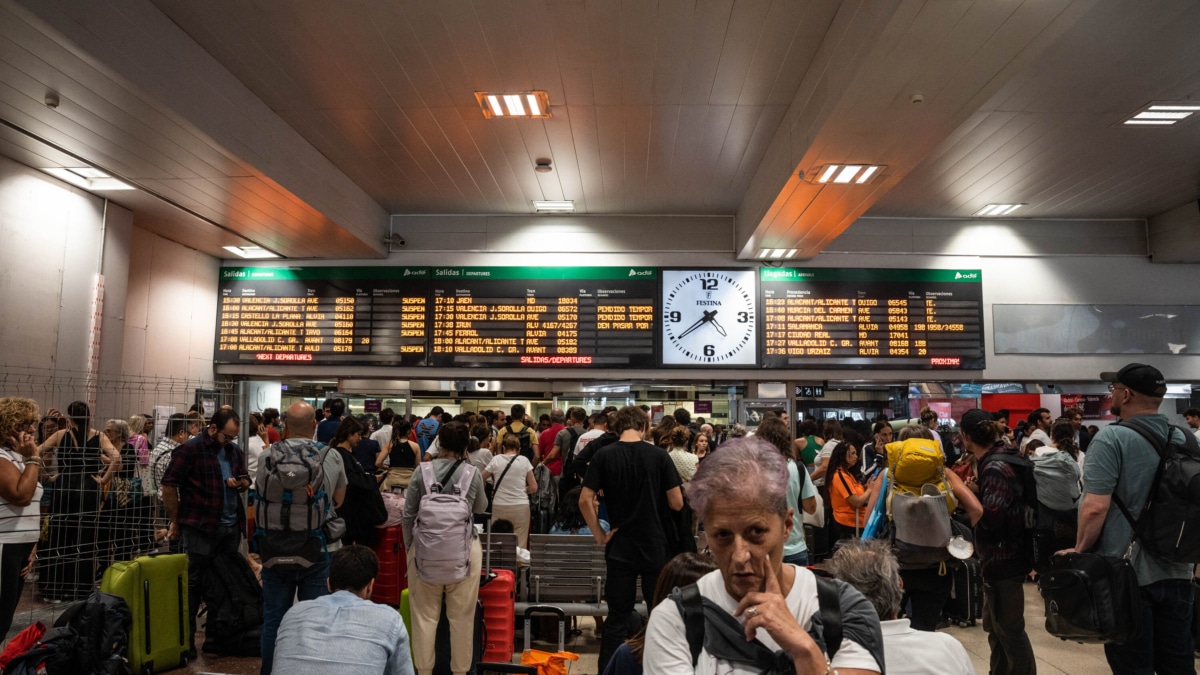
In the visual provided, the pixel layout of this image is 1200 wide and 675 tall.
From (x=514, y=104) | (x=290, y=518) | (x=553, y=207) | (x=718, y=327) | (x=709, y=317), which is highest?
(x=514, y=104)

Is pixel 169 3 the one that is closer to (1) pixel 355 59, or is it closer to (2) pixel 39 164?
(1) pixel 355 59

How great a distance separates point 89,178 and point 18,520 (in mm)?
4279

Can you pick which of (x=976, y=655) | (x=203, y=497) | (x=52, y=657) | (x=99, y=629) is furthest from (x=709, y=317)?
(x=52, y=657)

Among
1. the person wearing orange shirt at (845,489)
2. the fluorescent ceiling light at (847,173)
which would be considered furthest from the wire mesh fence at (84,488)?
the fluorescent ceiling light at (847,173)

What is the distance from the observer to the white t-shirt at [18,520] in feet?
13.5

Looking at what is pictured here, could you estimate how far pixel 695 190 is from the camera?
8.88 metres

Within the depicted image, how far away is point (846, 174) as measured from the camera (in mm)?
6555

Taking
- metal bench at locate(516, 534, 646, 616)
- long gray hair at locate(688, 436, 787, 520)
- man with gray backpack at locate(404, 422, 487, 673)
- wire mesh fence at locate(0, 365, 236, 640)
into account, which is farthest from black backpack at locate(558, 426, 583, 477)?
long gray hair at locate(688, 436, 787, 520)

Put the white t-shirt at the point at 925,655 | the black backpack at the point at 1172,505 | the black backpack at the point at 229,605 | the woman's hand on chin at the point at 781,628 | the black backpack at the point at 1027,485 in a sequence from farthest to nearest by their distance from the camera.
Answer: the black backpack at the point at 229,605, the black backpack at the point at 1027,485, the black backpack at the point at 1172,505, the white t-shirt at the point at 925,655, the woman's hand on chin at the point at 781,628

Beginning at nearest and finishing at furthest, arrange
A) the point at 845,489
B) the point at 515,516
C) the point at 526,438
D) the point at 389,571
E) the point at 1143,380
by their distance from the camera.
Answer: the point at 1143,380, the point at 389,571, the point at 845,489, the point at 515,516, the point at 526,438

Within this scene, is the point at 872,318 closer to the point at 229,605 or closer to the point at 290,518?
the point at 290,518

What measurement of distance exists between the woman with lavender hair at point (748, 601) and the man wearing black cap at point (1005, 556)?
2.95m

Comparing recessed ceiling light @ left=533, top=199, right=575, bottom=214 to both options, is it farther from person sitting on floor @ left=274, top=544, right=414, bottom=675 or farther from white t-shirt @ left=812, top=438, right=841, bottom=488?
person sitting on floor @ left=274, top=544, right=414, bottom=675

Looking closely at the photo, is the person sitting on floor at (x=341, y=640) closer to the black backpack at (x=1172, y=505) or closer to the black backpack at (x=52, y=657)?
the black backpack at (x=52, y=657)
